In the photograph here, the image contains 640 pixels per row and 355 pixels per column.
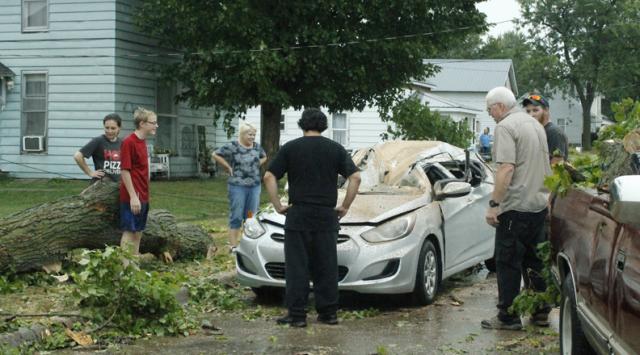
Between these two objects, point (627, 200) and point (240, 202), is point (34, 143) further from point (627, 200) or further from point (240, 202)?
point (627, 200)

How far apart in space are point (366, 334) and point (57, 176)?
18.2m

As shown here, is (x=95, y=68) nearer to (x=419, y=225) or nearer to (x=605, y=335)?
(x=419, y=225)

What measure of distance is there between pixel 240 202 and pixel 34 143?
1424 cm

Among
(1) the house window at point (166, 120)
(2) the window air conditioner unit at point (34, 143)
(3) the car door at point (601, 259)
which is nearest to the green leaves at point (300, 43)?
(1) the house window at point (166, 120)

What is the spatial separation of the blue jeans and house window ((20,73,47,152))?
Answer: 46.8 feet

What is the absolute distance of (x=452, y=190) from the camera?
9188 millimetres

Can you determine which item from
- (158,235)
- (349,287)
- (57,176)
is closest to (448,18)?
(57,176)

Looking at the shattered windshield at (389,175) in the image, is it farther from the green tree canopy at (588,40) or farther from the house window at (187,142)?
the green tree canopy at (588,40)

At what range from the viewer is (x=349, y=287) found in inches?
325

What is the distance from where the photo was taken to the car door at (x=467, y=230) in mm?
9273

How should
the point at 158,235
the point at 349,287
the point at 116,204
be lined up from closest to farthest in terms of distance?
1. the point at 349,287
2. the point at 116,204
3. the point at 158,235

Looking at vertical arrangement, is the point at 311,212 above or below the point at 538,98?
below

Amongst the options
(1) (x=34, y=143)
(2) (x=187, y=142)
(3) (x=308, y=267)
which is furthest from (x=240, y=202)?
(2) (x=187, y=142)

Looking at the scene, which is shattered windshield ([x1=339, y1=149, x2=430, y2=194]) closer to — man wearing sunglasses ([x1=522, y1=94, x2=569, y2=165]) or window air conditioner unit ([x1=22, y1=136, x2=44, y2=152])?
man wearing sunglasses ([x1=522, y1=94, x2=569, y2=165])
